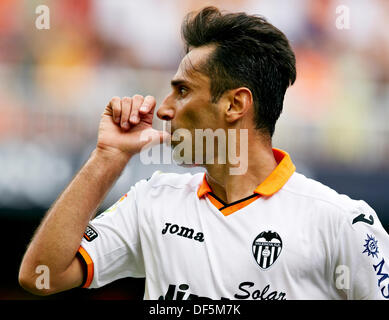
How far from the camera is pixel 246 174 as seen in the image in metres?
2.49

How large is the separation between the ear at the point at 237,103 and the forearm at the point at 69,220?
0.61 m

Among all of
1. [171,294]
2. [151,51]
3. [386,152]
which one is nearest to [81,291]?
[151,51]

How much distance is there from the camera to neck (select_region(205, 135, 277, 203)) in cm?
247

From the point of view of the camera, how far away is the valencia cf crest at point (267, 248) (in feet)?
7.41

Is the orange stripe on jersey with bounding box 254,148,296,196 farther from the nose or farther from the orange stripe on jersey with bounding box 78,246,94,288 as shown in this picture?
the orange stripe on jersey with bounding box 78,246,94,288

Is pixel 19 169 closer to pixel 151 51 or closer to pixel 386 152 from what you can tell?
pixel 151 51

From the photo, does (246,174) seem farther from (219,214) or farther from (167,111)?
(167,111)

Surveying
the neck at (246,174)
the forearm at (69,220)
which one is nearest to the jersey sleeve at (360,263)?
the neck at (246,174)

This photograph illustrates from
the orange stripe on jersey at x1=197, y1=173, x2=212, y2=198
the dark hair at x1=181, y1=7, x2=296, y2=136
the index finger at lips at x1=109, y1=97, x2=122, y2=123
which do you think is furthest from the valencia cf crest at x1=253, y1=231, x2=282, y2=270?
the index finger at lips at x1=109, y1=97, x2=122, y2=123

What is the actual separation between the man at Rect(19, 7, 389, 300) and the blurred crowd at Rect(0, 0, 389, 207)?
10.8 ft

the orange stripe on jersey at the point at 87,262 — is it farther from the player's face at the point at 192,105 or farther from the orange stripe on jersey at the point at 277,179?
the orange stripe on jersey at the point at 277,179

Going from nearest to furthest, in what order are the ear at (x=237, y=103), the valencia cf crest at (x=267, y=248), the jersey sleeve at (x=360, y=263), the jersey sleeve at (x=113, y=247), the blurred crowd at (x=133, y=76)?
the jersey sleeve at (x=360, y=263), the valencia cf crest at (x=267, y=248), the jersey sleeve at (x=113, y=247), the ear at (x=237, y=103), the blurred crowd at (x=133, y=76)

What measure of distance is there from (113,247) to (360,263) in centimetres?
109

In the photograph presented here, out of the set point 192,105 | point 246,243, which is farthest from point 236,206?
point 192,105
